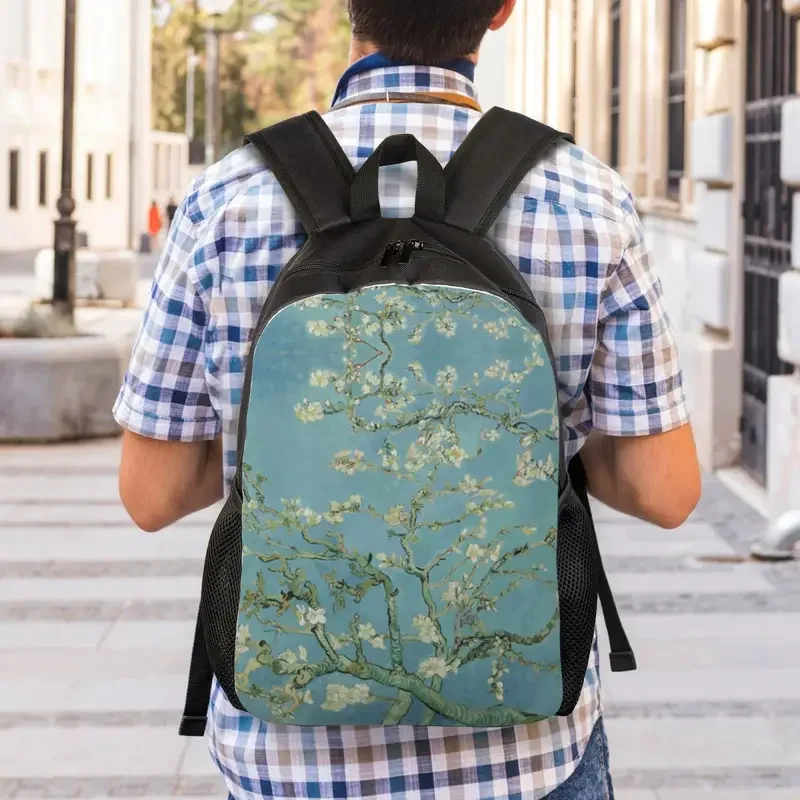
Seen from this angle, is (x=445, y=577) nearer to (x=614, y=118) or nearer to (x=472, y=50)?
(x=472, y=50)

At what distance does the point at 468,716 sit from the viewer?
1575 millimetres

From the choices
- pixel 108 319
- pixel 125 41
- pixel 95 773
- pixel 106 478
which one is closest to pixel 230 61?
pixel 125 41

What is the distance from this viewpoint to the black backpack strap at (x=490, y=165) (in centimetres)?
165

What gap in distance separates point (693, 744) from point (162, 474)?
3.17m

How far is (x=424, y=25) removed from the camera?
1791 mm

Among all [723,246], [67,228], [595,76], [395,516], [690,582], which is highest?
[595,76]

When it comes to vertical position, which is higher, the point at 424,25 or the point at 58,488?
the point at 424,25

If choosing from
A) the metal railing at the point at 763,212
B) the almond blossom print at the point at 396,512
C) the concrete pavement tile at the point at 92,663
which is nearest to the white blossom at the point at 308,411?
the almond blossom print at the point at 396,512

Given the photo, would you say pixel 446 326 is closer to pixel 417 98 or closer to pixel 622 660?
pixel 417 98

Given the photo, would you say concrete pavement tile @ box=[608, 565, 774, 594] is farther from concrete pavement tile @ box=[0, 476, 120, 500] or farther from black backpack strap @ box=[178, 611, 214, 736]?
black backpack strap @ box=[178, 611, 214, 736]

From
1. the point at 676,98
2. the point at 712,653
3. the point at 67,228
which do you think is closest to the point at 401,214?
the point at 712,653

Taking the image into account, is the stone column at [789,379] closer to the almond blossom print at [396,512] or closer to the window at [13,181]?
the almond blossom print at [396,512]

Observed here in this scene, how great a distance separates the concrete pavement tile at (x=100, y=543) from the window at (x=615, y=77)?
31.9 ft

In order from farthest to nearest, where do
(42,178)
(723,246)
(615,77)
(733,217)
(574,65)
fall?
1. (42,178)
2. (574,65)
3. (615,77)
4. (723,246)
5. (733,217)
